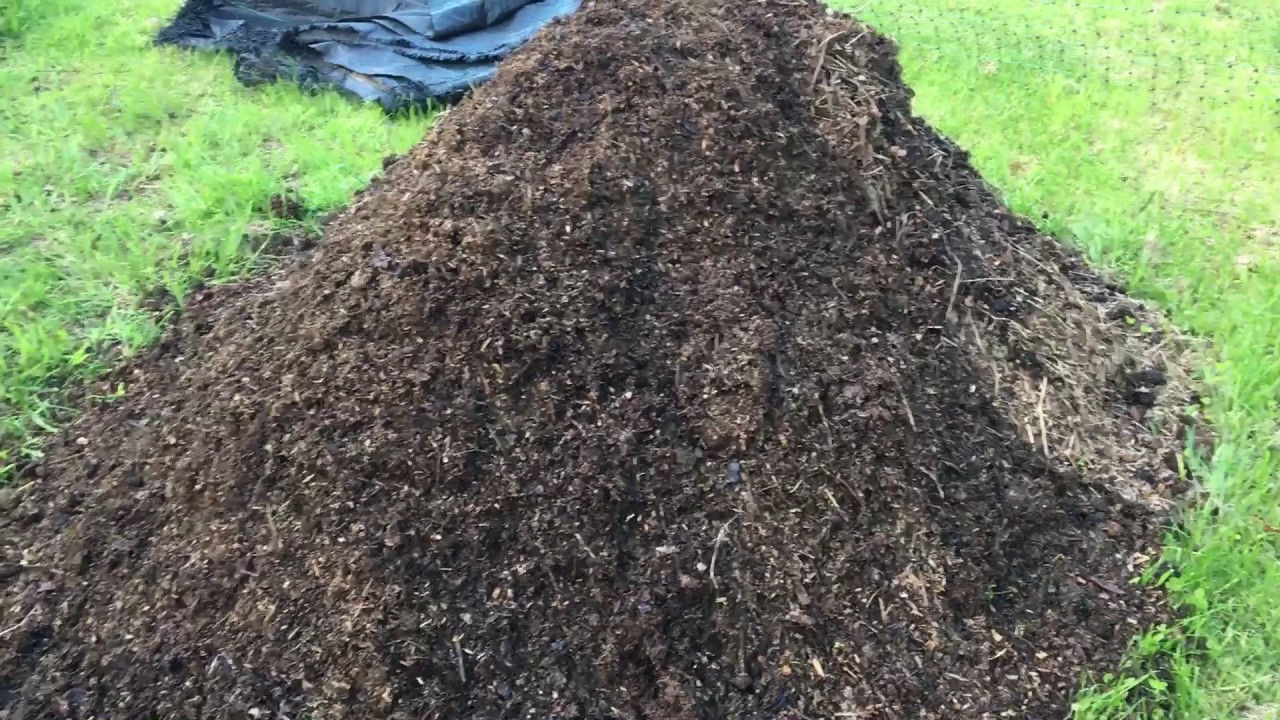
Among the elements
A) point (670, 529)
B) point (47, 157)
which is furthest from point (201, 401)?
point (47, 157)

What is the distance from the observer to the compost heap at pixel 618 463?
180 centimetres

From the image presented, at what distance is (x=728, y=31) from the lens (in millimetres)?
2523

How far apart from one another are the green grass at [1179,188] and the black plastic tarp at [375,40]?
2.35 m

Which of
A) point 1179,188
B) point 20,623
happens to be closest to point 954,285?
point 1179,188

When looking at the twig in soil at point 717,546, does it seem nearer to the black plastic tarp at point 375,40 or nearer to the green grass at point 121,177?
the green grass at point 121,177

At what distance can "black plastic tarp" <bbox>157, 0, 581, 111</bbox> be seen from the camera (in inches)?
179

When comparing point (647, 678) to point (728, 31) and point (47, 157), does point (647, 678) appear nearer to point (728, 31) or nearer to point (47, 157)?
point (728, 31)

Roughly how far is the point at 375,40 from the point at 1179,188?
4.14m

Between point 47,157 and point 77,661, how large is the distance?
2852mm

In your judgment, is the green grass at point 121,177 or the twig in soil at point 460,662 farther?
the green grass at point 121,177

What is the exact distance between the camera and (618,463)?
6.34ft

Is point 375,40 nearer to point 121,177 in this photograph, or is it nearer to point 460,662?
point 121,177

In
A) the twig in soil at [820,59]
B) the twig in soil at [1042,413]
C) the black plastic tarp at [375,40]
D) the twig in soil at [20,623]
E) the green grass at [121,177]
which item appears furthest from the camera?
the black plastic tarp at [375,40]

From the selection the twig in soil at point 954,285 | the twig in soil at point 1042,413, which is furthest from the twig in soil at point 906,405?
the twig in soil at point 1042,413
